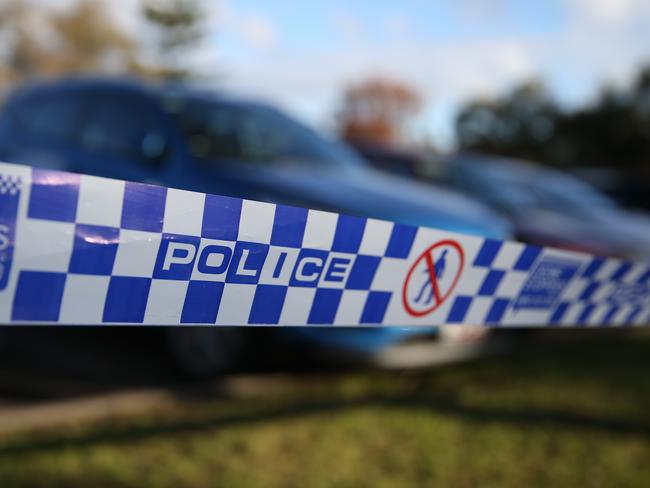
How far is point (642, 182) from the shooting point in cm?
998

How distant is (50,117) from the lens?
4469 millimetres

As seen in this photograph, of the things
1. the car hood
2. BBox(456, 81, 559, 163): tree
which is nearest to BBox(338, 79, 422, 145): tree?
A: BBox(456, 81, 559, 163): tree

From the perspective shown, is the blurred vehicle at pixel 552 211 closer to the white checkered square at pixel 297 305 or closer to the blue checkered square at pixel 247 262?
the white checkered square at pixel 297 305

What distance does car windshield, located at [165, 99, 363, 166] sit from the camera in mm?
3697

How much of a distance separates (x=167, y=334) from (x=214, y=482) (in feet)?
4.63

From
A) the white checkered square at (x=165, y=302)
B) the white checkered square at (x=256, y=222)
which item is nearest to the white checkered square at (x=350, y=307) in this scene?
the white checkered square at (x=256, y=222)

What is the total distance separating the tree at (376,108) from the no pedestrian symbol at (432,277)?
174 feet

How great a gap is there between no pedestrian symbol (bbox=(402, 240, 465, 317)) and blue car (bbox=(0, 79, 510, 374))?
1.63 meters

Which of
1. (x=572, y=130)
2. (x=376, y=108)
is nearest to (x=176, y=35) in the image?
(x=572, y=130)

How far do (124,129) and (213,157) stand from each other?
0.68 metres

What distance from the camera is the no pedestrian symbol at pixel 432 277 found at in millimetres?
1408

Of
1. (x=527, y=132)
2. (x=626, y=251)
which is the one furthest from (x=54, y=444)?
(x=527, y=132)

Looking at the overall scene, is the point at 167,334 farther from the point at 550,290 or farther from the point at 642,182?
the point at 642,182

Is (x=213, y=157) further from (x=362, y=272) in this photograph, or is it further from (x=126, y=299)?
(x=126, y=299)
